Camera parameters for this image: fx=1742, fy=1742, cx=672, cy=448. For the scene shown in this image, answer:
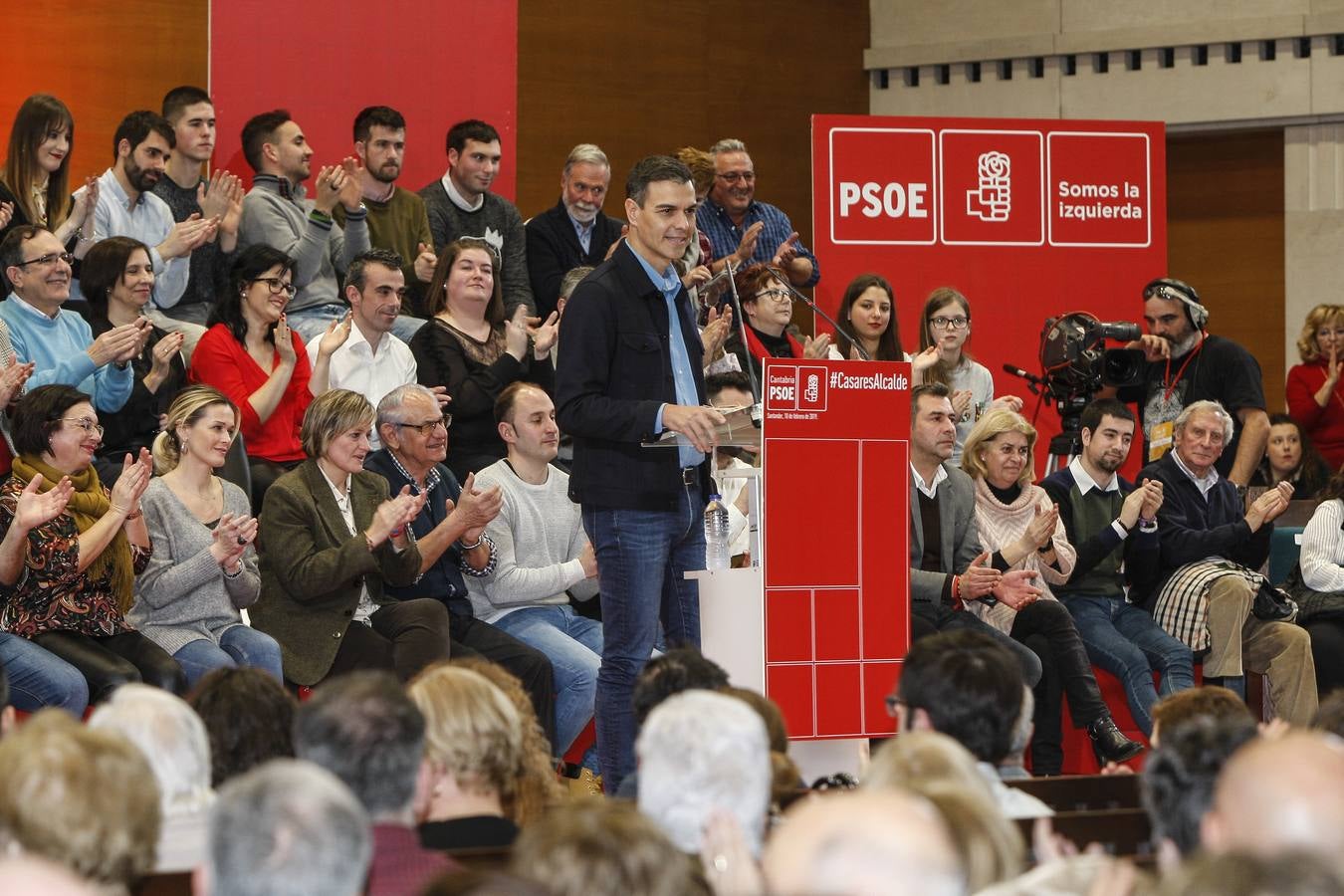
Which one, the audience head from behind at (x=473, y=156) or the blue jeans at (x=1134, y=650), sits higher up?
the audience head from behind at (x=473, y=156)

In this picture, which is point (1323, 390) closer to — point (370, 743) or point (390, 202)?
point (390, 202)

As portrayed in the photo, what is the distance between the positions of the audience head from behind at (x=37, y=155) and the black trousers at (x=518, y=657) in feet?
6.53

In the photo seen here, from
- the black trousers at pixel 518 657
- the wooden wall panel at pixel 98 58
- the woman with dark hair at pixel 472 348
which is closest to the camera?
the black trousers at pixel 518 657

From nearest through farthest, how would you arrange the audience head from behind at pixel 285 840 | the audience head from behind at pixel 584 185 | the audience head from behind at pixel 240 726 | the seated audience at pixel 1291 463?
the audience head from behind at pixel 285 840 < the audience head from behind at pixel 240 726 < the audience head from behind at pixel 584 185 < the seated audience at pixel 1291 463

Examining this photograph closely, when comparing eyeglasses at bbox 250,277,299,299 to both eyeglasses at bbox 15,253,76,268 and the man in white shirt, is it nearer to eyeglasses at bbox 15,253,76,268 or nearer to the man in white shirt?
the man in white shirt

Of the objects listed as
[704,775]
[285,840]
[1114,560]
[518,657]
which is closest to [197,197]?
[518,657]

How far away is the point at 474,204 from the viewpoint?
7.05 meters

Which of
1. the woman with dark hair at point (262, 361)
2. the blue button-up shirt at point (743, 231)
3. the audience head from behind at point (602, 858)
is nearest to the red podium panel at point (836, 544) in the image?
the woman with dark hair at point (262, 361)

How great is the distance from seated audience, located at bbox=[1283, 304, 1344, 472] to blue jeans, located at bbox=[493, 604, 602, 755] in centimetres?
414

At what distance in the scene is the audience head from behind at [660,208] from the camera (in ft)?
13.6

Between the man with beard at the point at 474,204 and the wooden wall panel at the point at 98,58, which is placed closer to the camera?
the man with beard at the point at 474,204

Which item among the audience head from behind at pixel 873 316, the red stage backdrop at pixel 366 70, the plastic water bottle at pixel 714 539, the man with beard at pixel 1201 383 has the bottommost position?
the plastic water bottle at pixel 714 539

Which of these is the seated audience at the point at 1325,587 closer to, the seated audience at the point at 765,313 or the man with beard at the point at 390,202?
the seated audience at the point at 765,313

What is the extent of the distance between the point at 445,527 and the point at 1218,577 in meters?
2.66
